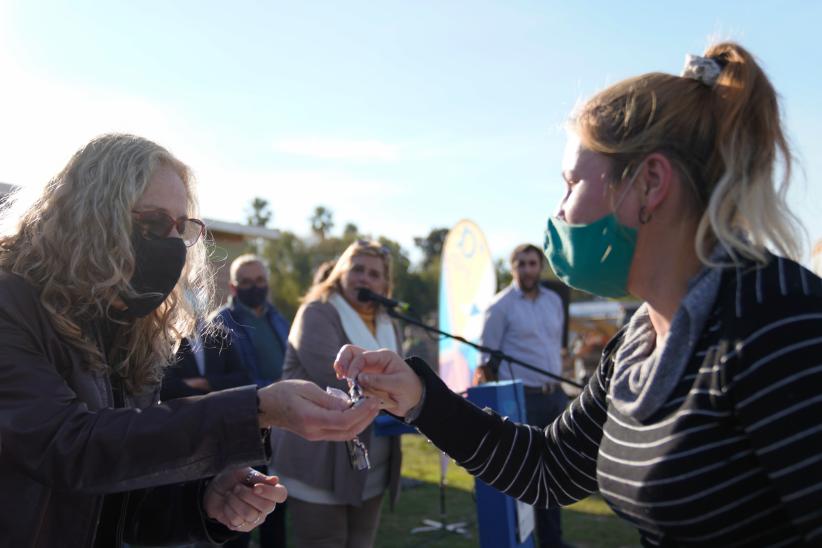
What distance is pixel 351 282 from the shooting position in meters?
4.59

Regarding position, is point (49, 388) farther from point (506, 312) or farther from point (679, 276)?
point (506, 312)

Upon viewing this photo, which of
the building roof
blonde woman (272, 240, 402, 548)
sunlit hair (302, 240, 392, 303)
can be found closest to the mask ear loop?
blonde woman (272, 240, 402, 548)

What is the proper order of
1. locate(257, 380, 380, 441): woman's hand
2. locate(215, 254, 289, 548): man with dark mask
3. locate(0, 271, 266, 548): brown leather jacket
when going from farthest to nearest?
locate(215, 254, 289, 548): man with dark mask, locate(257, 380, 380, 441): woman's hand, locate(0, 271, 266, 548): brown leather jacket

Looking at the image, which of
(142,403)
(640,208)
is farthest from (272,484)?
(640,208)

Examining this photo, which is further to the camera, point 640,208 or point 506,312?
point 506,312

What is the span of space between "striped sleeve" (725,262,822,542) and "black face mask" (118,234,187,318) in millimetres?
1396

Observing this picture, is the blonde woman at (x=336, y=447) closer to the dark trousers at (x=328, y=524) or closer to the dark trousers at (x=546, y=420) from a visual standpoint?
Answer: the dark trousers at (x=328, y=524)

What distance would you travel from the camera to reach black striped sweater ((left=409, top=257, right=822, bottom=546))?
1213 mm

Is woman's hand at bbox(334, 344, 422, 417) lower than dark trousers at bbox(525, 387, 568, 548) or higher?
higher

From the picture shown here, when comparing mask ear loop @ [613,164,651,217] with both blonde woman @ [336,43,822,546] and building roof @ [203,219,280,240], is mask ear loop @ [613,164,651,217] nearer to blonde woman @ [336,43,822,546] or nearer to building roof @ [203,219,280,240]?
blonde woman @ [336,43,822,546]

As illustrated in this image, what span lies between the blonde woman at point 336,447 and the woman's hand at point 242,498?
187 centimetres

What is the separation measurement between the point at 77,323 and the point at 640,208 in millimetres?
1339

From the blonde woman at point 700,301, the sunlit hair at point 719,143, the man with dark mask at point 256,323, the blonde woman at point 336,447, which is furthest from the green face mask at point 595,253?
the man with dark mask at point 256,323

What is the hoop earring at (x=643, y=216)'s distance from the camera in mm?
1522
